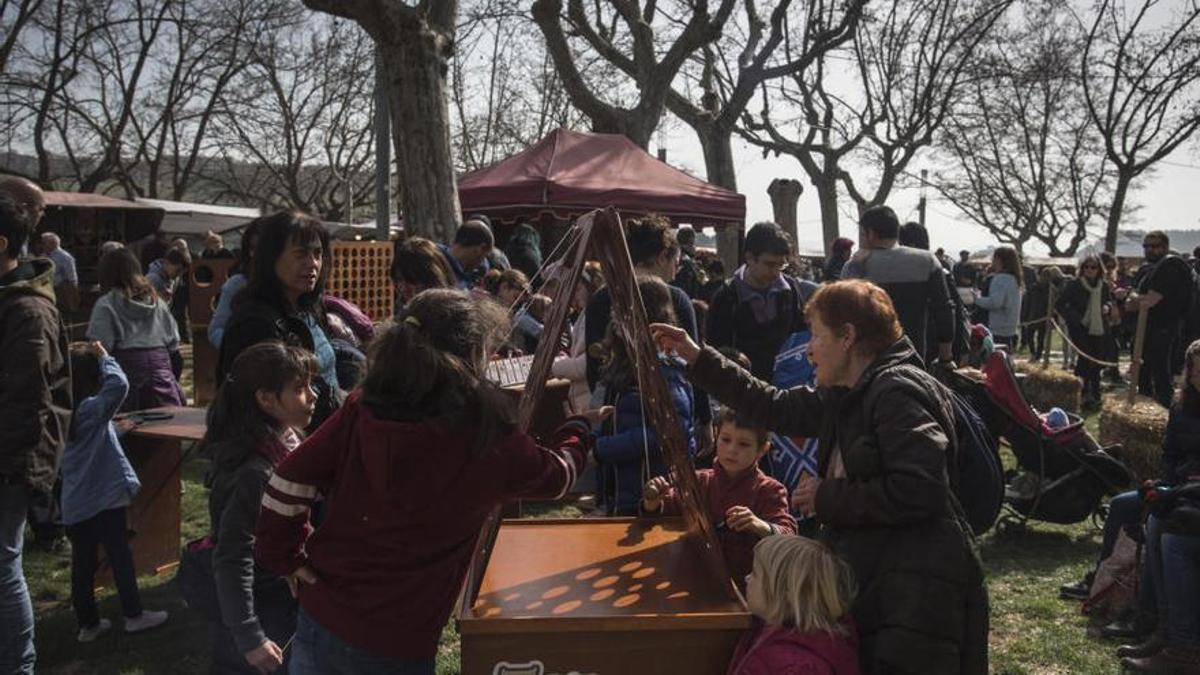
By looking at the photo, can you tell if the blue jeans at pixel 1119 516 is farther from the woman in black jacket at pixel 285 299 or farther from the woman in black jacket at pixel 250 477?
the woman in black jacket at pixel 250 477

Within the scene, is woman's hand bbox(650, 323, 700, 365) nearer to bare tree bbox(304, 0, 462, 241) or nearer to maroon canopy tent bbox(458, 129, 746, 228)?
bare tree bbox(304, 0, 462, 241)

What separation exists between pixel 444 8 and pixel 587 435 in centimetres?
790

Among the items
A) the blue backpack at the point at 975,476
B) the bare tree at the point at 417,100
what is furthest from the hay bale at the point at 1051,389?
the blue backpack at the point at 975,476

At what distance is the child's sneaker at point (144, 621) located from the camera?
174 inches

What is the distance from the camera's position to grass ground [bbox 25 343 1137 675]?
418cm

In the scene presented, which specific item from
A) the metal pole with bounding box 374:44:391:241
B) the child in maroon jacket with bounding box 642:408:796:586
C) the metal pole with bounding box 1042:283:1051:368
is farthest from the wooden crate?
the metal pole with bounding box 1042:283:1051:368

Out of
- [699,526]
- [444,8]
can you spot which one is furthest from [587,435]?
[444,8]

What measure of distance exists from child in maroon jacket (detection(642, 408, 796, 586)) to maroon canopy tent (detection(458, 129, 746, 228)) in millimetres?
7003

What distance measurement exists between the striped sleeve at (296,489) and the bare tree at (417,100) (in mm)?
7081

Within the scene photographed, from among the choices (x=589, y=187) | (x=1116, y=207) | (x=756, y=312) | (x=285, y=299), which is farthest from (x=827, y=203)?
(x=285, y=299)

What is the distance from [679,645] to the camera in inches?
86.4

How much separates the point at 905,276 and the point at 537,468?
4371 mm

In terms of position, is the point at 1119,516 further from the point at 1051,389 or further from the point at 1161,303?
the point at 1051,389

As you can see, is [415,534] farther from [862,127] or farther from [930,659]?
[862,127]
